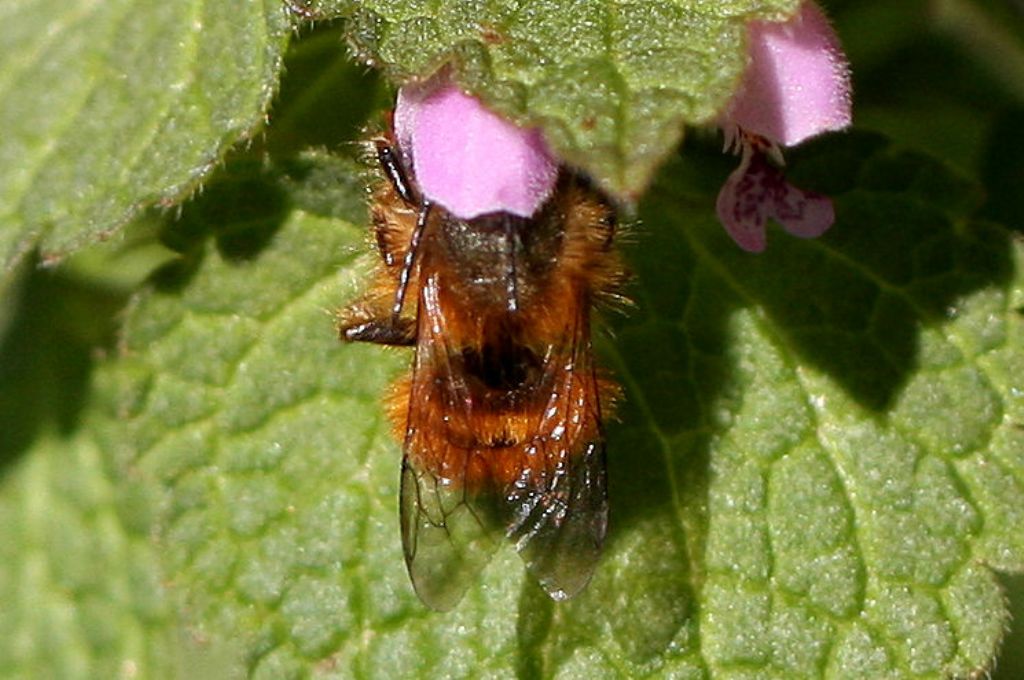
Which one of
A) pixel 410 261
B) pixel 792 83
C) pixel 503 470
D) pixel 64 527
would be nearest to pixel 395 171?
pixel 410 261

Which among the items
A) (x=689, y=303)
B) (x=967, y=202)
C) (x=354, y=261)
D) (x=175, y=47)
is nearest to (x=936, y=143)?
(x=967, y=202)

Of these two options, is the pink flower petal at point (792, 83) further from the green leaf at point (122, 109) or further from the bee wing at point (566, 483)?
the green leaf at point (122, 109)

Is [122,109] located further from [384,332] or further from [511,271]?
[511,271]

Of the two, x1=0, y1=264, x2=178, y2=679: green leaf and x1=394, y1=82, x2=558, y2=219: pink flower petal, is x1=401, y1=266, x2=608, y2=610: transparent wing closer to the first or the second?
x1=394, y1=82, x2=558, y2=219: pink flower petal

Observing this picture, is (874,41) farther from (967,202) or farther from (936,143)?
(967,202)

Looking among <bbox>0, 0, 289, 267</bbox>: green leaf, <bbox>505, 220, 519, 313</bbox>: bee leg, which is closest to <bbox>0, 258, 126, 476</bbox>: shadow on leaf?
<bbox>0, 0, 289, 267</bbox>: green leaf

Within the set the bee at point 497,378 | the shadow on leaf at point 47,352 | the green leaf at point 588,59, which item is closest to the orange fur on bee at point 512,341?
the bee at point 497,378

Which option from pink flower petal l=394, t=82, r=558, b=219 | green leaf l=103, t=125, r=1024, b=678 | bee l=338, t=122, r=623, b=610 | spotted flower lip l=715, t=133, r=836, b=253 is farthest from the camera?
green leaf l=103, t=125, r=1024, b=678
